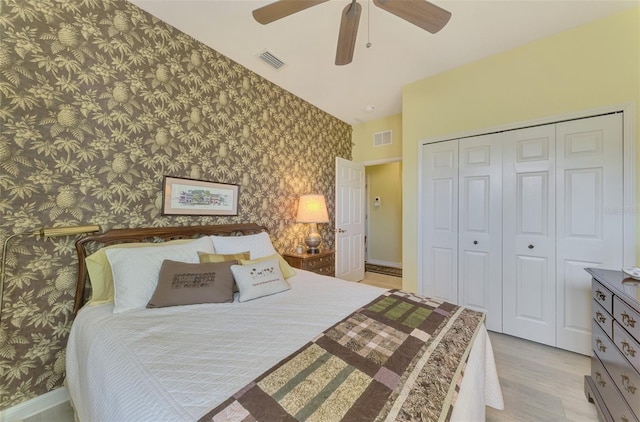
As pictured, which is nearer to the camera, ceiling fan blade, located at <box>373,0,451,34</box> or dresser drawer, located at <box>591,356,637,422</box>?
dresser drawer, located at <box>591,356,637,422</box>

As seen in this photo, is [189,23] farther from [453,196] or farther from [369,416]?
[453,196]

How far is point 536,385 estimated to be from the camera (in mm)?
1689

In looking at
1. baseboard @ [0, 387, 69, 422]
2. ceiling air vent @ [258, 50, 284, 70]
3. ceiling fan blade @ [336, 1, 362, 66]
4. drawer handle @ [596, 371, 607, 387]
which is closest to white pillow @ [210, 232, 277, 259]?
baseboard @ [0, 387, 69, 422]

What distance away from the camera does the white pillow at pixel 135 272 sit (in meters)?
1.42

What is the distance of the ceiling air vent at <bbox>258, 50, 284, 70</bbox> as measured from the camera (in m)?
2.32

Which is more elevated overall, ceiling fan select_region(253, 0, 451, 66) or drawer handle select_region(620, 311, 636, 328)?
ceiling fan select_region(253, 0, 451, 66)

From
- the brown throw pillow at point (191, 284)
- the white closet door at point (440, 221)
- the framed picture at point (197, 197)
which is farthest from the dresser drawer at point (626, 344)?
the framed picture at point (197, 197)

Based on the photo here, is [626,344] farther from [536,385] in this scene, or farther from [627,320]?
[536,385]

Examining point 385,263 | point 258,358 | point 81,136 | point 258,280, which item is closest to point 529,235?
point 258,280

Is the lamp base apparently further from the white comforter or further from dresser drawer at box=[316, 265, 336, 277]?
the white comforter

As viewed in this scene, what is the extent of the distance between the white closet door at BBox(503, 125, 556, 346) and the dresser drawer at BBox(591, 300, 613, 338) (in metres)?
0.65

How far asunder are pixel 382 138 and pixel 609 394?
136 inches

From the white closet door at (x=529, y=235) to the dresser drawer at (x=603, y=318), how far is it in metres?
0.65

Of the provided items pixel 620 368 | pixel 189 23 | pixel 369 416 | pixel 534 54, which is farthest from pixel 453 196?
pixel 189 23
